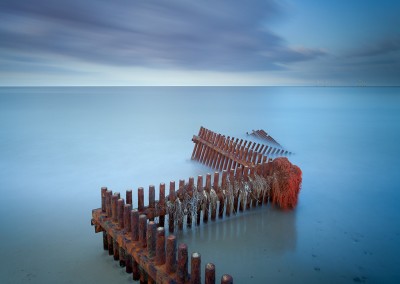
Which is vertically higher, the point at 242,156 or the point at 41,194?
the point at 242,156

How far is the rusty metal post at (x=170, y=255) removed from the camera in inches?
128

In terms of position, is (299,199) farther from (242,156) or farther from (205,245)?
(205,245)

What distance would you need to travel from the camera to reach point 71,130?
70.6 feet

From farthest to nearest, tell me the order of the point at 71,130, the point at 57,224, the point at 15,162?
1. the point at 71,130
2. the point at 15,162
3. the point at 57,224

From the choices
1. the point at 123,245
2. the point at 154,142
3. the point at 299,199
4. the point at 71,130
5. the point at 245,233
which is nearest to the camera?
the point at 123,245

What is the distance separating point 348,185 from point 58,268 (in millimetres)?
8462

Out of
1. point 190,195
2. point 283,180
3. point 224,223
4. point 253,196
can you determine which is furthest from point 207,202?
point 283,180

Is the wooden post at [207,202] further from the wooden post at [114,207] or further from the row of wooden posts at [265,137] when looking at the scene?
the row of wooden posts at [265,137]

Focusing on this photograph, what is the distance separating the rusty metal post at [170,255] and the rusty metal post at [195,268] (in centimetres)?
34

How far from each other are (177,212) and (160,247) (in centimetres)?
190

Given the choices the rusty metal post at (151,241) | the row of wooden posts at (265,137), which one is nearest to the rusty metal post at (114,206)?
the rusty metal post at (151,241)

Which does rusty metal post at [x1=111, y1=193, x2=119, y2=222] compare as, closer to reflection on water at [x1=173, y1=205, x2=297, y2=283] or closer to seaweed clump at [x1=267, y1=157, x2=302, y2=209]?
reflection on water at [x1=173, y1=205, x2=297, y2=283]

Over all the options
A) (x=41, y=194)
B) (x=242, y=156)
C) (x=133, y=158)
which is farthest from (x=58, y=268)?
(x=133, y=158)

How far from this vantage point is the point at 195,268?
9.98ft
